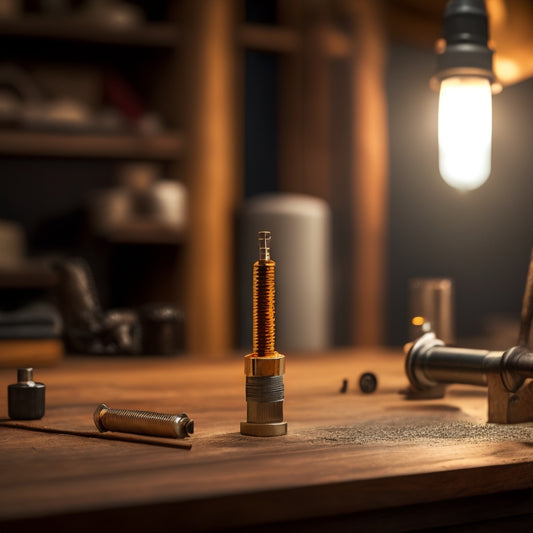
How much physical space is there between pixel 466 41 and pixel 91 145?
72.7 inches

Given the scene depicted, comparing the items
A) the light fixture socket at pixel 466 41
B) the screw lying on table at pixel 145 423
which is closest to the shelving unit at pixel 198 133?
the light fixture socket at pixel 466 41

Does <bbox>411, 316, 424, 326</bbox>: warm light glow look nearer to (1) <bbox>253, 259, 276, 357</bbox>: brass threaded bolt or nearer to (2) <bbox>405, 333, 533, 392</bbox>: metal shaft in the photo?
(2) <bbox>405, 333, 533, 392</bbox>: metal shaft

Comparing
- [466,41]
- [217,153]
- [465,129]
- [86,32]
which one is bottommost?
[465,129]

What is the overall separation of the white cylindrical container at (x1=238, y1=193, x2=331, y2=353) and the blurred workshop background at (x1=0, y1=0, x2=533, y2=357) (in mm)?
21

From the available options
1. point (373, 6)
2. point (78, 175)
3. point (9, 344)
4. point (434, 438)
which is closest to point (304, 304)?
point (78, 175)

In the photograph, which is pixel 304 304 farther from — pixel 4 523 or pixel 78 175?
pixel 4 523

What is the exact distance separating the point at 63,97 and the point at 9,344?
1.60 m

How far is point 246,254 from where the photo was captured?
9.82ft

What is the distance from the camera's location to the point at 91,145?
9.37ft

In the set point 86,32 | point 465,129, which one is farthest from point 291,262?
point 465,129

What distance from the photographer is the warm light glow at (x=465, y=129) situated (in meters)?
1.29

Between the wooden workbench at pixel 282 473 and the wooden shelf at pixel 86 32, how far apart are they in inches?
81.2

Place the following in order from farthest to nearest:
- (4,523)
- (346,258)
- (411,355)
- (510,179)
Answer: (510,179), (346,258), (411,355), (4,523)

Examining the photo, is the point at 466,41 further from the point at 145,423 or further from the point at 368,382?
the point at 145,423
